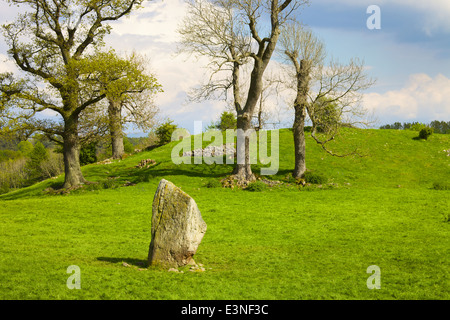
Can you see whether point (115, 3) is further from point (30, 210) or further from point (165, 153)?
point (30, 210)

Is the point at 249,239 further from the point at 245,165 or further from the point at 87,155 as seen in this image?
the point at 87,155

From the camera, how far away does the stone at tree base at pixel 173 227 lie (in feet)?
35.7

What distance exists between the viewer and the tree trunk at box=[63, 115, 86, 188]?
31.1m

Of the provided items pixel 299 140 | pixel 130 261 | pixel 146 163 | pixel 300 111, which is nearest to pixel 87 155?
pixel 146 163

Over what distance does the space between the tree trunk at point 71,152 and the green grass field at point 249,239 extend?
6.17 ft

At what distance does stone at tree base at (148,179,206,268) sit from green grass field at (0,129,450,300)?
0.47 metres

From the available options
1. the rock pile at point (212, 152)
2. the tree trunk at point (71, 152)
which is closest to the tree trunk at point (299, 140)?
the rock pile at point (212, 152)

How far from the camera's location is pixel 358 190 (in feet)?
92.9
